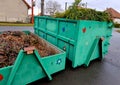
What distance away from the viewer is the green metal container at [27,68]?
213cm

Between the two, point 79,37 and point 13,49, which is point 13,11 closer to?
point 13,49

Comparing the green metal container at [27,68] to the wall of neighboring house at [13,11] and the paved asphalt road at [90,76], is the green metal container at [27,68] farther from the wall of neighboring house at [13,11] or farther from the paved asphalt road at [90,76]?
the wall of neighboring house at [13,11]

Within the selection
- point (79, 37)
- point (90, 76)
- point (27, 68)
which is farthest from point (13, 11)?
point (27, 68)

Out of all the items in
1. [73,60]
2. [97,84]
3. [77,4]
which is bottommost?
[97,84]

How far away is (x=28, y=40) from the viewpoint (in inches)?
150

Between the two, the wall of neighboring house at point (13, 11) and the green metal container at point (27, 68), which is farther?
the wall of neighboring house at point (13, 11)

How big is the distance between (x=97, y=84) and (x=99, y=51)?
1.44m

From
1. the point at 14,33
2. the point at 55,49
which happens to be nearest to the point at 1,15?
the point at 14,33

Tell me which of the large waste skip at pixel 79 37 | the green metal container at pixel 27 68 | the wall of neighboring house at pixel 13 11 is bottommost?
the green metal container at pixel 27 68

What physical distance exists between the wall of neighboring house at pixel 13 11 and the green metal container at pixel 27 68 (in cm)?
2376

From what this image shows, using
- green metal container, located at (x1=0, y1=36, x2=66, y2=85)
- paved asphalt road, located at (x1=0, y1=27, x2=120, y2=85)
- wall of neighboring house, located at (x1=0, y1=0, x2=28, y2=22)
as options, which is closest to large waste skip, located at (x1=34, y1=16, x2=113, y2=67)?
paved asphalt road, located at (x1=0, y1=27, x2=120, y2=85)

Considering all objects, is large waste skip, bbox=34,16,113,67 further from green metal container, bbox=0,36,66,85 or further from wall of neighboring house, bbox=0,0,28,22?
wall of neighboring house, bbox=0,0,28,22

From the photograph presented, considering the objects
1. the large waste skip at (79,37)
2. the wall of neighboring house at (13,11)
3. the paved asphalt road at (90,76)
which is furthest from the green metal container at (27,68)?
the wall of neighboring house at (13,11)

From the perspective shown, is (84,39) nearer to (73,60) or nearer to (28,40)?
(73,60)
